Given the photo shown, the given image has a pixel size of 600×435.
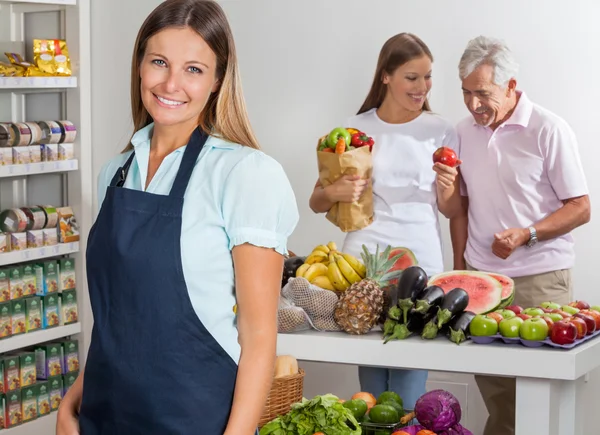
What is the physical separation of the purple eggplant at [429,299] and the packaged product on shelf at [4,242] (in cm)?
Answer: 216

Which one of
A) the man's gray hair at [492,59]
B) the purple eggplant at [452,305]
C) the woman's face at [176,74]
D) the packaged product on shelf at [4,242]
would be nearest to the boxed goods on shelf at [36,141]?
the packaged product on shelf at [4,242]

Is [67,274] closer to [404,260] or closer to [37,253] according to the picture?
[37,253]

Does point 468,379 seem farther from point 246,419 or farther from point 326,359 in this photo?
point 246,419

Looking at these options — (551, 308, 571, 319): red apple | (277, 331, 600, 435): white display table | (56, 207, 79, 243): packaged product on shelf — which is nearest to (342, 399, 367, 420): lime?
(277, 331, 600, 435): white display table

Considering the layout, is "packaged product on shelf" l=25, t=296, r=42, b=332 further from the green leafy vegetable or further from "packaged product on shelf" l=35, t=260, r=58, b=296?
the green leafy vegetable

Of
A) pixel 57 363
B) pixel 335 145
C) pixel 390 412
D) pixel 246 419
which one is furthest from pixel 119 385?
pixel 57 363

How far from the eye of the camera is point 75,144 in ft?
15.2

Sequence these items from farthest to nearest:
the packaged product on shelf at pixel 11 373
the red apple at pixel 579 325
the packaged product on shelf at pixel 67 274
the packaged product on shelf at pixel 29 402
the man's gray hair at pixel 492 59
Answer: the packaged product on shelf at pixel 67 274
the packaged product on shelf at pixel 29 402
the packaged product on shelf at pixel 11 373
the man's gray hair at pixel 492 59
the red apple at pixel 579 325

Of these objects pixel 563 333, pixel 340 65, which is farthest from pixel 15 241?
pixel 563 333

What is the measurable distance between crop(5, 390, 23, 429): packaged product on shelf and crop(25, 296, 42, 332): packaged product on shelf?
0.31 m

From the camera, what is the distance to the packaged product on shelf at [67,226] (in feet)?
14.8

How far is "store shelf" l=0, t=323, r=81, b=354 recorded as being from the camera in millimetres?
4195

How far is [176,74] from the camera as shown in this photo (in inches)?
52.9

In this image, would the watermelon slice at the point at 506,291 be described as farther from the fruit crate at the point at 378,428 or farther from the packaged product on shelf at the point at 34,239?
the packaged product on shelf at the point at 34,239
